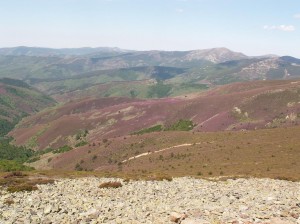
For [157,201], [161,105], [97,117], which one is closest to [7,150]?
[97,117]

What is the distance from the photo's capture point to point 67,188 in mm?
41750

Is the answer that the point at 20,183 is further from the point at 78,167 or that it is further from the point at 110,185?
the point at 78,167

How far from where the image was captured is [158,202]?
110 ft

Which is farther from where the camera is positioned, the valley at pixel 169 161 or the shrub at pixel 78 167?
the shrub at pixel 78 167

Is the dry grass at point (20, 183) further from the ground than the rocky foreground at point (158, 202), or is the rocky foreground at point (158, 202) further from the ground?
the rocky foreground at point (158, 202)

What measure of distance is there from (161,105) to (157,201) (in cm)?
15376

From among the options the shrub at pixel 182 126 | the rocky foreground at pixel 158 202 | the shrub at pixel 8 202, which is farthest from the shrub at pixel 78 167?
the shrub at pixel 8 202

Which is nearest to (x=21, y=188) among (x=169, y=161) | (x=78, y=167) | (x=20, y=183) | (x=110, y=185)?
(x=20, y=183)

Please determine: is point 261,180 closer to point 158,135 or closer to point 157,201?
point 157,201

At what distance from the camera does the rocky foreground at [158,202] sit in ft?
80.2

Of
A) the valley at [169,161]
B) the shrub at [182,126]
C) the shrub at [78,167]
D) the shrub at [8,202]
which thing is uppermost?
the shrub at [8,202]

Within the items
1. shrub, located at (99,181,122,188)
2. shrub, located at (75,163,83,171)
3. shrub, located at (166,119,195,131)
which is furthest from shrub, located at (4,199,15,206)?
shrub, located at (166,119,195,131)

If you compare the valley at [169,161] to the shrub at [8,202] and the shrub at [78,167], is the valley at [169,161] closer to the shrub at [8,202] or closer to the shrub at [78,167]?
the shrub at [8,202]

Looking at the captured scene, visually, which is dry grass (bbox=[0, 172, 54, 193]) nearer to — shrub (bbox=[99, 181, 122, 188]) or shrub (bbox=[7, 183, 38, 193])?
shrub (bbox=[7, 183, 38, 193])
